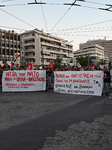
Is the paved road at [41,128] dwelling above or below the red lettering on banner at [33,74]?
below

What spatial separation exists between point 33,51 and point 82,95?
Answer: 221ft

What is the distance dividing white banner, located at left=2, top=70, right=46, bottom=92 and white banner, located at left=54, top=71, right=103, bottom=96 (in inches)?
53.3

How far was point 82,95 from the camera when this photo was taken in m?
9.87

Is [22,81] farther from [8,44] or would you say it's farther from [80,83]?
[8,44]

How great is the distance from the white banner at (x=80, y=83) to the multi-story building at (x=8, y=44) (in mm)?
56918

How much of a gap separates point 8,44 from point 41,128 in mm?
68363

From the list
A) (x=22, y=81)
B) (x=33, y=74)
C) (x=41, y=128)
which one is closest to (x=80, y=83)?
(x=33, y=74)

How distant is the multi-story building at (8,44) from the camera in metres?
66.2

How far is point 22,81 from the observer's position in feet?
38.6

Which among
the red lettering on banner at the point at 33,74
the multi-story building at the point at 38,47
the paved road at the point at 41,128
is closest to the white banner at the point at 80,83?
the red lettering on banner at the point at 33,74

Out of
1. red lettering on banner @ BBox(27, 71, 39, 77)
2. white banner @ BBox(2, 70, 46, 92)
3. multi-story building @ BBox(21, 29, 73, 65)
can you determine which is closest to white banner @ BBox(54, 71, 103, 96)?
white banner @ BBox(2, 70, 46, 92)

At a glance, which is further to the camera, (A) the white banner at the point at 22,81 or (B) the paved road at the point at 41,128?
(A) the white banner at the point at 22,81

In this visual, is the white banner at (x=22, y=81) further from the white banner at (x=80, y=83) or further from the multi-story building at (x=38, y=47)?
the multi-story building at (x=38, y=47)

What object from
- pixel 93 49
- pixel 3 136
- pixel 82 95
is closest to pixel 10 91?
pixel 82 95
